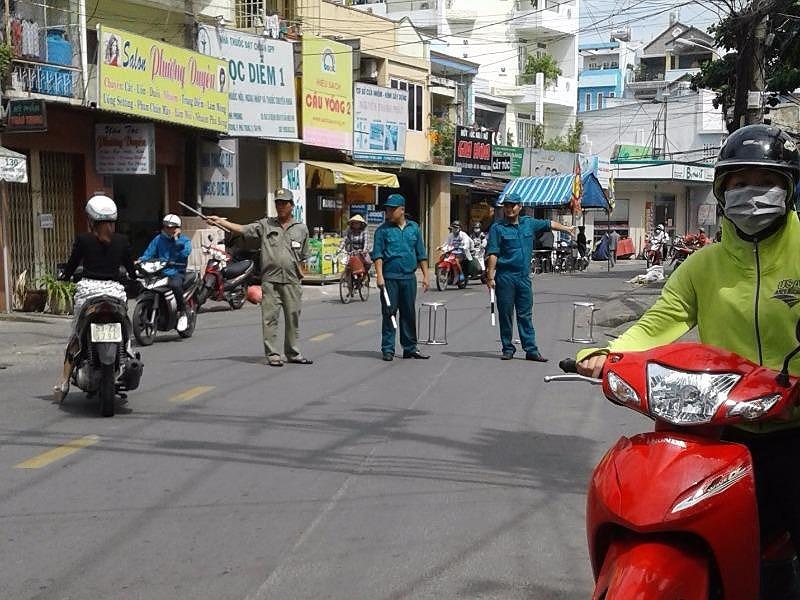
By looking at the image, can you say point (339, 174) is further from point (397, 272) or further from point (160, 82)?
point (397, 272)

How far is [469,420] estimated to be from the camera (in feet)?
27.4

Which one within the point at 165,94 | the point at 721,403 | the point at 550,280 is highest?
the point at 165,94

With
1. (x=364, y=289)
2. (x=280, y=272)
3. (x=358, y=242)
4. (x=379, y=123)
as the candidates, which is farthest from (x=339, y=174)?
(x=280, y=272)

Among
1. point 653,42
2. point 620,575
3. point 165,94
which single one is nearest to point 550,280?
A: point 165,94

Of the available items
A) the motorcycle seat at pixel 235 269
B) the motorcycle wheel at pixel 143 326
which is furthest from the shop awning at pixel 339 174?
the motorcycle wheel at pixel 143 326

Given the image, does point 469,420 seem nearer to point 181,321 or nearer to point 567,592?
point 567,592

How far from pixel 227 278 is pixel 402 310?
8.03m

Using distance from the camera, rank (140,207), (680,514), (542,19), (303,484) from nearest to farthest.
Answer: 1. (680,514)
2. (303,484)
3. (140,207)
4. (542,19)

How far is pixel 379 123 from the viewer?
31.1 m

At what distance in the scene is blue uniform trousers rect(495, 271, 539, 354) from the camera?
11.9m

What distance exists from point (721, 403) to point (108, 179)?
62.6 feet

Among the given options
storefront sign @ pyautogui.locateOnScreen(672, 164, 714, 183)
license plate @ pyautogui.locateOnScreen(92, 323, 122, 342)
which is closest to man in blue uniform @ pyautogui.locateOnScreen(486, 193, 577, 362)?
license plate @ pyautogui.locateOnScreen(92, 323, 122, 342)

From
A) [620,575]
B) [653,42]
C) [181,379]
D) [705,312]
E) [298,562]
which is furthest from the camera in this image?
[653,42]

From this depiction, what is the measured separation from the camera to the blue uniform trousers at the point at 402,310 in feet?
39.5
